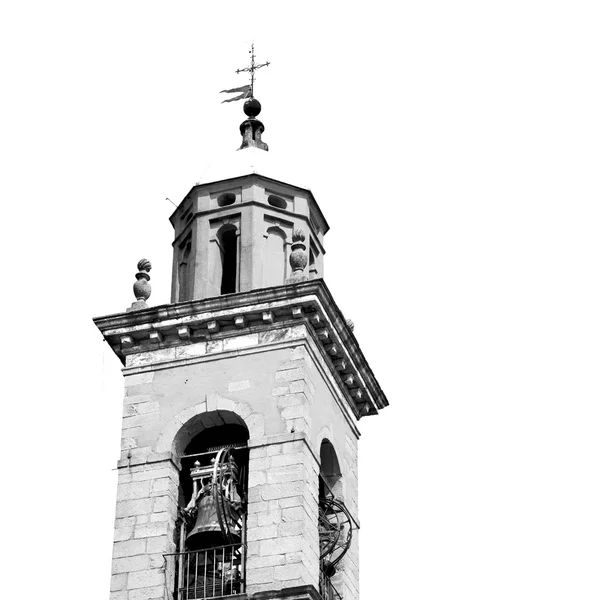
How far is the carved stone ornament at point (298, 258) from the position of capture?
30.3 meters

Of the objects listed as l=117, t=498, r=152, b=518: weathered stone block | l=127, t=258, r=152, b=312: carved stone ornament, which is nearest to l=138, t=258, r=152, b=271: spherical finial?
l=127, t=258, r=152, b=312: carved stone ornament

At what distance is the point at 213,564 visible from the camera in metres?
28.1

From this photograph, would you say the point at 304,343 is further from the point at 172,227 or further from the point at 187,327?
the point at 172,227

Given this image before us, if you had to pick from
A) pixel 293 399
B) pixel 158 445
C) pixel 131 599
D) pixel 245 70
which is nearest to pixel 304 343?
pixel 293 399

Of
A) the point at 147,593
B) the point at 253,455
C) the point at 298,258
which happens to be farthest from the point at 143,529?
the point at 298,258

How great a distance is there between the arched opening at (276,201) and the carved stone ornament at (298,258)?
4.27ft

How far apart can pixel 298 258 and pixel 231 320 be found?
1603mm

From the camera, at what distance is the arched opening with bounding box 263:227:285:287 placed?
3127 centimetres

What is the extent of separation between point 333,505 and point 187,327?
12.6 feet

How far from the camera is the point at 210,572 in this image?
2820 centimetres

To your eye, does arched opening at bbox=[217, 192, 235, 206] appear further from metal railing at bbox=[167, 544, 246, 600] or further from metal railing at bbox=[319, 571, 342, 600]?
metal railing at bbox=[319, 571, 342, 600]

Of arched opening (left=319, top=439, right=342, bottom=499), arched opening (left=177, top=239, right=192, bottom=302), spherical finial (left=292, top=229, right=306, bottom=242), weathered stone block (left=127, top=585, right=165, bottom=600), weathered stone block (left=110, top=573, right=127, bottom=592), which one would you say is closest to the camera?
weathered stone block (left=127, top=585, right=165, bottom=600)

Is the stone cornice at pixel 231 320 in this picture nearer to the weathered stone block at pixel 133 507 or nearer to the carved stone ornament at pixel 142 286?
the carved stone ornament at pixel 142 286

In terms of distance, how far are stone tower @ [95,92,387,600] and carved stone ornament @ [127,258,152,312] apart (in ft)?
0.12
